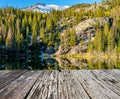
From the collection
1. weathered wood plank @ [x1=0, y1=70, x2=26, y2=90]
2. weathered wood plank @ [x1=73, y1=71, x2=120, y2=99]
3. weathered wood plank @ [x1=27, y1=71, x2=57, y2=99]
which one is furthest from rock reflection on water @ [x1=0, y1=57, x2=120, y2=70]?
weathered wood plank @ [x1=27, y1=71, x2=57, y2=99]

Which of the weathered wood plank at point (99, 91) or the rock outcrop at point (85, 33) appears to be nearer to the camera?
the weathered wood plank at point (99, 91)

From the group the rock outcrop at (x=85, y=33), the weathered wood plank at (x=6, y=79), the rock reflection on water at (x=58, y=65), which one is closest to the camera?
the weathered wood plank at (x=6, y=79)

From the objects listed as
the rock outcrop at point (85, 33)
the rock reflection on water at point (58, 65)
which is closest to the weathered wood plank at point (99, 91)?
the rock reflection on water at point (58, 65)

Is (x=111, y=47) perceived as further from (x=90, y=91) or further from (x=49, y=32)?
(x=90, y=91)

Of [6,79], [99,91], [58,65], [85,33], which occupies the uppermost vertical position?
[85,33]

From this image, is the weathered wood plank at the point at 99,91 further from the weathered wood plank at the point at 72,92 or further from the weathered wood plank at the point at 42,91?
the weathered wood plank at the point at 42,91

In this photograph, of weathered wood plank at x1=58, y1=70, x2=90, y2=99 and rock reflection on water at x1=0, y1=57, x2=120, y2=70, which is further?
rock reflection on water at x1=0, y1=57, x2=120, y2=70

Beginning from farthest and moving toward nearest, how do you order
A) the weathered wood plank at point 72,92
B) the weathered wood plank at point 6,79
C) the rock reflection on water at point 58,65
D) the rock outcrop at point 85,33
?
the rock outcrop at point 85,33
the rock reflection on water at point 58,65
the weathered wood plank at point 6,79
the weathered wood plank at point 72,92

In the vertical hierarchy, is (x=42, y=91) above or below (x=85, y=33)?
below

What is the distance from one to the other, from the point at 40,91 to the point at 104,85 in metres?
1.24

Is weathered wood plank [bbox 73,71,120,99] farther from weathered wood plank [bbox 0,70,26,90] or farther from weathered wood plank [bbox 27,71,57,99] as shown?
weathered wood plank [bbox 0,70,26,90]

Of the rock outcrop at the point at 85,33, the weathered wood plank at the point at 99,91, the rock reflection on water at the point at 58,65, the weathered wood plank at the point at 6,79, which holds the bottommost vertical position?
the rock reflection on water at the point at 58,65

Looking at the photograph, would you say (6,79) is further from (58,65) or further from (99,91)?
(58,65)

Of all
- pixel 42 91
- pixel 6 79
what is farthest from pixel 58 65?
pixel 42 91
